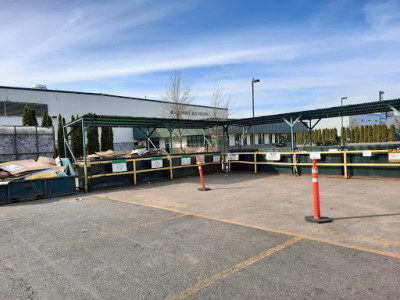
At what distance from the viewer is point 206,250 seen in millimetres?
4645

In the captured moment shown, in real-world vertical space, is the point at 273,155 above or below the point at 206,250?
above

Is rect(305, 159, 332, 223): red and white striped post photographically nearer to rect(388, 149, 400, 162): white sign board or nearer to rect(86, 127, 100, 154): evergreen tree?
rect(388, 149, 400, 162): white sign board

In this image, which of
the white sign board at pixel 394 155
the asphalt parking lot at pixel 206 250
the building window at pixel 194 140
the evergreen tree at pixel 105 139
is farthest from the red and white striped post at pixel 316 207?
the building window at pixel 194 140

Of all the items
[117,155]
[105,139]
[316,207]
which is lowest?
[316,207]

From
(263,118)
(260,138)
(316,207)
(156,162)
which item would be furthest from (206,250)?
(260,138)

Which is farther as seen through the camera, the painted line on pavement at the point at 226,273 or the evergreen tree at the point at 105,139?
the evergreen tree at the point at 105,139

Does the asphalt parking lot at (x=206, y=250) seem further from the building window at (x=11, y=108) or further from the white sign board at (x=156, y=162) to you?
the building window at (x=11, y=108)

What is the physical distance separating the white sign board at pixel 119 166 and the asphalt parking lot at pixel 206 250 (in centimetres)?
449

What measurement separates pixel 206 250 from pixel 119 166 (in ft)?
30.6

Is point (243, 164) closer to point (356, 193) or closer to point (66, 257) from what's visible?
point (356, 193)

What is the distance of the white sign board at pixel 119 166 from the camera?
42.4ft

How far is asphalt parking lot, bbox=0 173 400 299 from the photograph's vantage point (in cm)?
341

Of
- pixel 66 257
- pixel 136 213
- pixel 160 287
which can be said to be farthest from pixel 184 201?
pixel 160 287

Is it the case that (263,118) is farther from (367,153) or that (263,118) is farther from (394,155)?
(394,155)
